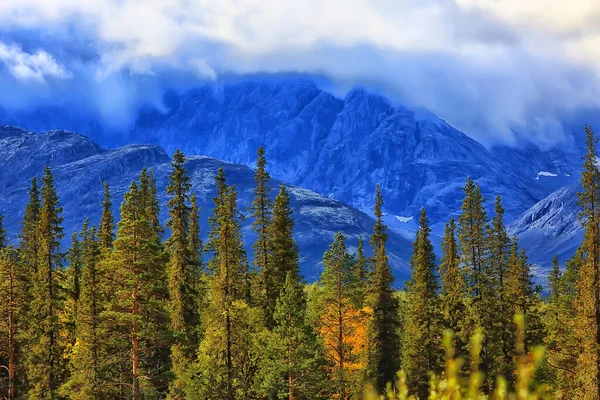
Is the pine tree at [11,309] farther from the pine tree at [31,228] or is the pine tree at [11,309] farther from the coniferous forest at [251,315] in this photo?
the pine tree at [31,228]

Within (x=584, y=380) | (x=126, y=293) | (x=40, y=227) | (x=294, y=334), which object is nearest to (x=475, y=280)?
(x=584, y=380)

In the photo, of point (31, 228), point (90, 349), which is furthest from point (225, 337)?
point (31, 228)

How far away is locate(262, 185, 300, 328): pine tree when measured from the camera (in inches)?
1938

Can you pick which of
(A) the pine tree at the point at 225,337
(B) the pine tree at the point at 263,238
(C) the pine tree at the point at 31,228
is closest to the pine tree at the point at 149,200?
(B) the pine tree at the point at 263,238

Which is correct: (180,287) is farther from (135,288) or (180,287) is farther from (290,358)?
(135,288)

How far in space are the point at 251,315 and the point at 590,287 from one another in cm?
2225

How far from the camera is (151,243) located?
33.2 m

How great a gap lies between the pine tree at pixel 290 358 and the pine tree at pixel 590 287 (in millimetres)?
17389

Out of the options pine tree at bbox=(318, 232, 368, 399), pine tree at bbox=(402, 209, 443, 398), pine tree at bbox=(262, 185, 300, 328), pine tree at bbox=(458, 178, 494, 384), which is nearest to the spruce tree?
pine tree at bbox=(262, 185, 300, 328)

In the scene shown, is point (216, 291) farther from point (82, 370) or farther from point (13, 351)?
point (13, 351)

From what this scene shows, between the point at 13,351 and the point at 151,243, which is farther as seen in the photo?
the point at 13,351

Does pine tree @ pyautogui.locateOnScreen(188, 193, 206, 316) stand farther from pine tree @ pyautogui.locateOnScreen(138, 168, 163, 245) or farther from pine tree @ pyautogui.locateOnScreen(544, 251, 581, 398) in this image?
pine tree @ pyautogui.locateOnScreen(544, 251, 581, 398)

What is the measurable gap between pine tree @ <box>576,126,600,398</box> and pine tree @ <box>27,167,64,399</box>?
120ft

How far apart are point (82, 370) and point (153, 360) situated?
9.57m
